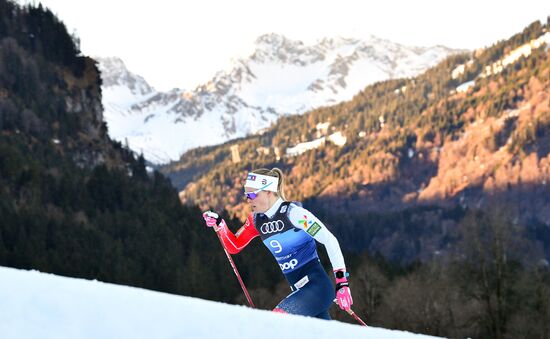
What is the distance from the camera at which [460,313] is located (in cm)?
5225

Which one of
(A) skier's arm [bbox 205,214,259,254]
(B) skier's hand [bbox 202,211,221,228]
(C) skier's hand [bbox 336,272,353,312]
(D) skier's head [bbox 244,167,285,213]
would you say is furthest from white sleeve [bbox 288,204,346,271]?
(B) skier's hand [bbox 202,211,221,228]

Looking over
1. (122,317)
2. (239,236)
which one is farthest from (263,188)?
(122,317)

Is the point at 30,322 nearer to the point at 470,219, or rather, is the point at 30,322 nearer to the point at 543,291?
the point at 470,219

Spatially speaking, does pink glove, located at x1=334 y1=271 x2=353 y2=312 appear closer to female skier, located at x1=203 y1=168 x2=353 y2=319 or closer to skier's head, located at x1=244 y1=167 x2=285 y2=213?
female skier, located at x1=203 y1=168 x2=353 y2=319

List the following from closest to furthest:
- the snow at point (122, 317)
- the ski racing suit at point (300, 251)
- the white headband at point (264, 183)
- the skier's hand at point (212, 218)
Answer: the snow at point (122, 317) < the ski racing suit at point (300, 251) < the white headband at point (264, 183) < the skier's hand at point (212, 218)

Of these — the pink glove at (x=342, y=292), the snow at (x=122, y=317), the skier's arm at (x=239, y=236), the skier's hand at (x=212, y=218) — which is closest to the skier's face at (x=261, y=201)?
the skier's arm at (x=239, y=236)

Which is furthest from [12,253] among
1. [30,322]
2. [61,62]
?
[30,322]

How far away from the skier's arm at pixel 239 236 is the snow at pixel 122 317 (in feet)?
13.0

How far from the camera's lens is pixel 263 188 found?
7.17 meters

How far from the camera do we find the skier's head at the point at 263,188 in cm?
718

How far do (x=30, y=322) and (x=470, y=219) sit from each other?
41083 millimetres

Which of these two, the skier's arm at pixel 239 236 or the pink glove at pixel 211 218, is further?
the pink glove at pixel 211 218

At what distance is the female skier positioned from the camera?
677cm

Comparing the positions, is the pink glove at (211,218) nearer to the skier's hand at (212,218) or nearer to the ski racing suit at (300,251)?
the skier's hand at (212,218)
